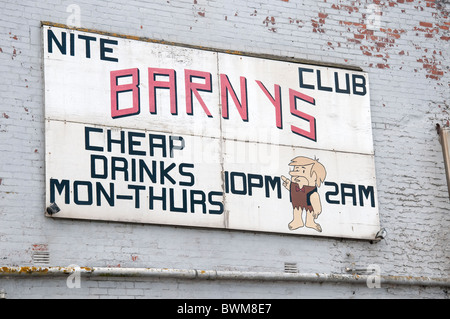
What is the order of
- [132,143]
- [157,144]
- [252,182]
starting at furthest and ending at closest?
[252,182] → [157,144] → [132,143]

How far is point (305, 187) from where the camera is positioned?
450 inches

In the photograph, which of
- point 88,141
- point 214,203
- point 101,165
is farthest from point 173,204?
point 88,141

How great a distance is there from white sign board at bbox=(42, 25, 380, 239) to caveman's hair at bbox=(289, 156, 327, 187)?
1 centimetres

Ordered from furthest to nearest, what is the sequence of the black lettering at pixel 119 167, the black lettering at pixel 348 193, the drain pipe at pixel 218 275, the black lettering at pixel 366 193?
the black lettering at pixel 366 193, the black lettering at pixel 348 193, the black lettering at pixel 119 167, the drain pipe at pixel 218 275

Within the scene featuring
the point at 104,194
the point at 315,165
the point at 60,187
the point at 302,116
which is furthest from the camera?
the point at 302,116

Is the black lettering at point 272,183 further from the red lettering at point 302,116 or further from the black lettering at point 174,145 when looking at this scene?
the black lettering at point 174,145

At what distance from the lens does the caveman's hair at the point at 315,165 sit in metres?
11.5

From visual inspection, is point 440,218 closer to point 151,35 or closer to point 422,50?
point 422,50

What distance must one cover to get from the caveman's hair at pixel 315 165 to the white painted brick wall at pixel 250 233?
0.72 meters

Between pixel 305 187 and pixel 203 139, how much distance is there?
1337 millimetres

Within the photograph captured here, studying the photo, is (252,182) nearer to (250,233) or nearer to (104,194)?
(250,233)

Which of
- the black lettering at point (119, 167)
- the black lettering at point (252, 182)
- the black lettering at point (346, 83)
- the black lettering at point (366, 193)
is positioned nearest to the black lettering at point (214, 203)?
the black lettering at point (252, 182)

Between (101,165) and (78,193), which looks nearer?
(78,193)

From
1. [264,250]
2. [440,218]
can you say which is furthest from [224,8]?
[440,218]
